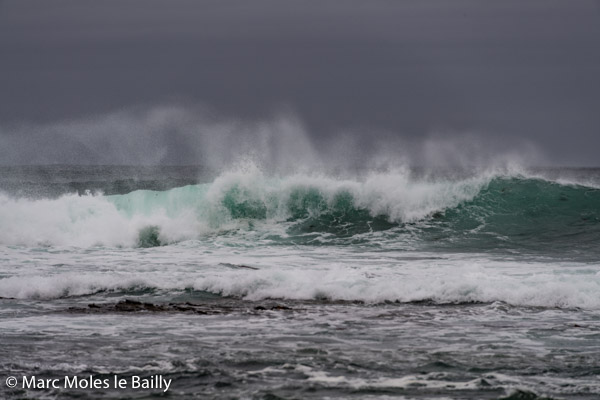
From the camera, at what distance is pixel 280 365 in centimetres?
724

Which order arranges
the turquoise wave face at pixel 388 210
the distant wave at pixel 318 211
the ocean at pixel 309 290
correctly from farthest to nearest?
1. the distant wave at pixel 318 211
2. the turquoise wave face at pixel 388 210
3. the ocean at pixel 309 290

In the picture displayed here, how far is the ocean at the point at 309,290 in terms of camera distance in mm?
6895

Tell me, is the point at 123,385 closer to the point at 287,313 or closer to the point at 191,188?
the point at 287,313

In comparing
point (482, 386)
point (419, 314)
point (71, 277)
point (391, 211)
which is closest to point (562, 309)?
point (419, 314)

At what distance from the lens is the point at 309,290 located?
11898 millimetres

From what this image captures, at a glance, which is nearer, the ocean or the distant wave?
the ocean

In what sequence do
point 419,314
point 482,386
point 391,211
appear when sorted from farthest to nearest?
1. point 391,211
2. point 419,314
3. point 482,386

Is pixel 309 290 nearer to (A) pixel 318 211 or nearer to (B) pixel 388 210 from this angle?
(B) pixel 388 210

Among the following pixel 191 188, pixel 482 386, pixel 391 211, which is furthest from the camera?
pixel 191 188

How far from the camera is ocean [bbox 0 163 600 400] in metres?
6.89

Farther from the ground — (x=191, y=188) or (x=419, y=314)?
(x=191, y=188)

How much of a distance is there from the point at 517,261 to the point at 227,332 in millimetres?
8736

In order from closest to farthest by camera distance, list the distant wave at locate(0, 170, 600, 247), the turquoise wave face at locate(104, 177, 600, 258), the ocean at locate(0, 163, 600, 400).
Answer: the ocean at locate(0, 163, 600, 400) < the turquoise wave face at locate(104, 177, 600, 258) < the distant wave at locate(0, 170, 600, 247)

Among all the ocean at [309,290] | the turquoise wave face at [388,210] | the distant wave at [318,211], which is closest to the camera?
the ocean at [309,290]
